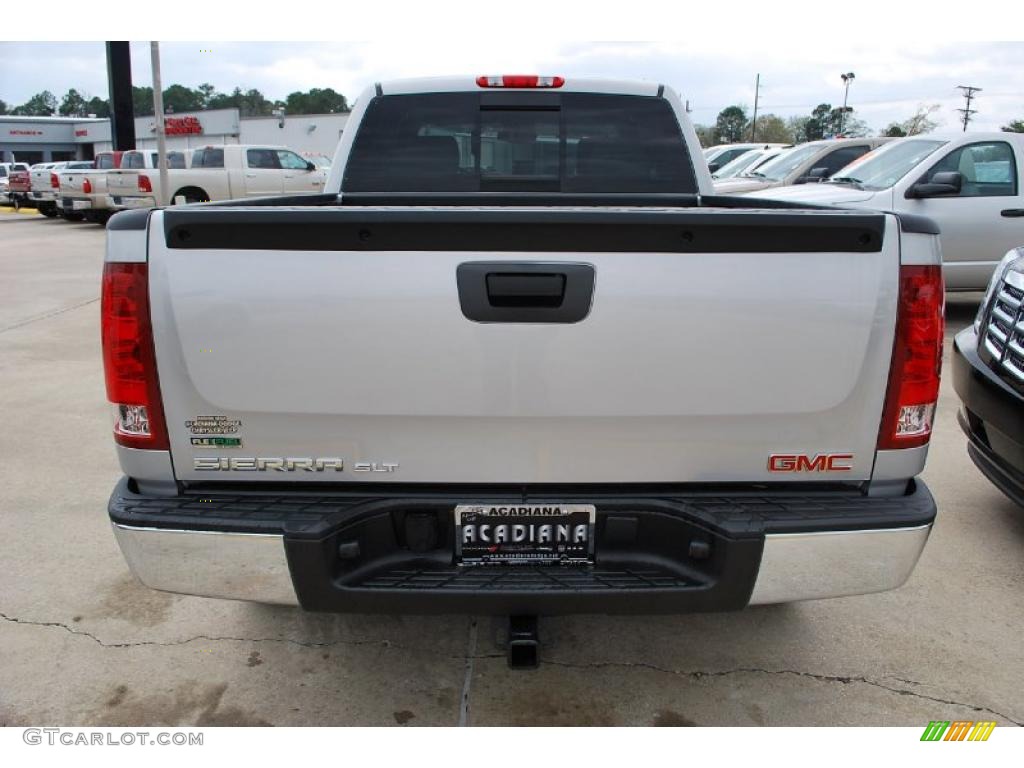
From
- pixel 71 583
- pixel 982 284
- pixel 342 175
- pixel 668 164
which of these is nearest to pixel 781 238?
pixel 668 164

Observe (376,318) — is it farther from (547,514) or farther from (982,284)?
(982,284)

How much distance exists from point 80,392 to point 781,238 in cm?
574

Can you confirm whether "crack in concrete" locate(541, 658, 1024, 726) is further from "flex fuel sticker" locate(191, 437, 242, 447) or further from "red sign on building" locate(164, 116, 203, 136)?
"red sign on building" locate(164, 116, 203, 136)

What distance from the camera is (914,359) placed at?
216 cm

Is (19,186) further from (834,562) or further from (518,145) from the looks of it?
(834,562)

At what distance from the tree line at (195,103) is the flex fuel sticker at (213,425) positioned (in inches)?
2791

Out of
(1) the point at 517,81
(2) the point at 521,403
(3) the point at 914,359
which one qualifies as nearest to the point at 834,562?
(3) the point at 914,359

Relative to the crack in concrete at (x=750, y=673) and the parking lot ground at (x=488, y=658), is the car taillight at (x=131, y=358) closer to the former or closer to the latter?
the parking lot ground at (x=488, y=658)

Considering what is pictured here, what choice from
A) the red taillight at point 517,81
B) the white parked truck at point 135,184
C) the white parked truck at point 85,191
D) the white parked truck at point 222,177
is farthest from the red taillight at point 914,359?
the white parked truck at point 85,191

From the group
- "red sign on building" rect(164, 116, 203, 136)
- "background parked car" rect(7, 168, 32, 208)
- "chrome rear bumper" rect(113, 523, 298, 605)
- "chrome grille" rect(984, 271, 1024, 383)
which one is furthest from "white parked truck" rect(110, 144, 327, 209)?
"red sign on building" rect(164, 116, 203, 136)

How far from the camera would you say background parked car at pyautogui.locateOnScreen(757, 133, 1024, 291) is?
25.5 ft

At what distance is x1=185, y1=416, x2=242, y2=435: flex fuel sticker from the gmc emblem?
1.49 meters

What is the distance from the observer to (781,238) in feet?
6.81

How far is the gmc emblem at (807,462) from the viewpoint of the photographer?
2217 mm
